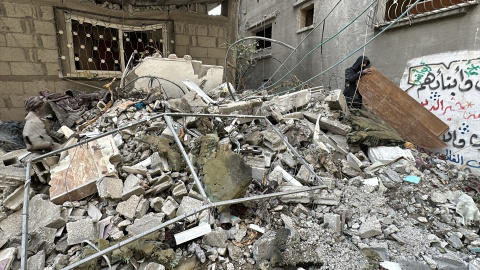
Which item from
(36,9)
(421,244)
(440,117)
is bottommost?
(421,244)

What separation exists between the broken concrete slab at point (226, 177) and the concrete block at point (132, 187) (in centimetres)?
66

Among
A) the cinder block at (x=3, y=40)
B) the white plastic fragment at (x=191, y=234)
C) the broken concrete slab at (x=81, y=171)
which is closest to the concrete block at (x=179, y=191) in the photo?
the white plastic fragment at (x=191, y=234)

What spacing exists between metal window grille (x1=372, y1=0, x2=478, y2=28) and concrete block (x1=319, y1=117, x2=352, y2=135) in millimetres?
2696

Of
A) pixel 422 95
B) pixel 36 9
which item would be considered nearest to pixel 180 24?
pixel 36 9

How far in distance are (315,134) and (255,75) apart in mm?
7563

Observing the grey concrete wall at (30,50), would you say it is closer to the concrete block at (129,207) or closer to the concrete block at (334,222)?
the concrete block at (129,207)

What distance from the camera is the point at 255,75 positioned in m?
10.4

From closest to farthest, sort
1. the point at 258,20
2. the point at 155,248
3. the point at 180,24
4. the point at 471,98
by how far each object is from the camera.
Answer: the point at 155,248 → the point at 471,98 → the point at 180,24 → the point at 258,20

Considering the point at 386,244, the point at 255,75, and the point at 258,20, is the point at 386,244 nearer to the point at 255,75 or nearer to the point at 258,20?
the point at 255,75

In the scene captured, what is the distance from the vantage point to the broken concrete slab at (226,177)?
203 cm

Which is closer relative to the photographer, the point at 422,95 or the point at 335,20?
the point at 422,95

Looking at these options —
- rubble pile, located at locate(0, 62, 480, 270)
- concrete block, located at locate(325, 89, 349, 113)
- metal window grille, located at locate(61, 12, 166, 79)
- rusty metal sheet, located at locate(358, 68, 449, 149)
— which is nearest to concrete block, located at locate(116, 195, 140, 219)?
rubble pile, located at locate(0, 62, 480, 270)

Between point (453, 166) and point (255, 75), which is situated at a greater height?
point (255, 75)

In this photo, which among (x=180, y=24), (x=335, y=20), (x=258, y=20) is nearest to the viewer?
(x=180, y=24)
